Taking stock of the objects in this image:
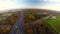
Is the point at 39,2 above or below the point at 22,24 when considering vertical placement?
above

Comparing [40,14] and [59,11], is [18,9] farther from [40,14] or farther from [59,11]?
[59,11]

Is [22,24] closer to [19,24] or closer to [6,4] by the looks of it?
[19,24]

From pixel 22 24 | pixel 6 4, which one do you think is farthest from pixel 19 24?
pixel 6 4

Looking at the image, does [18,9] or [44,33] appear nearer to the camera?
[44,33]

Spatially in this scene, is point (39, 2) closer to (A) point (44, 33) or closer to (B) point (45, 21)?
(B) point (45, 21)

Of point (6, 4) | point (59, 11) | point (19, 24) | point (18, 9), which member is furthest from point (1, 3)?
point (59, 11)

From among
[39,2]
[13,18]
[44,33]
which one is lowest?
[44,33]

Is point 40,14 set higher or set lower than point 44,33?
higher

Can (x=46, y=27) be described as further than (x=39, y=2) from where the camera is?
No
